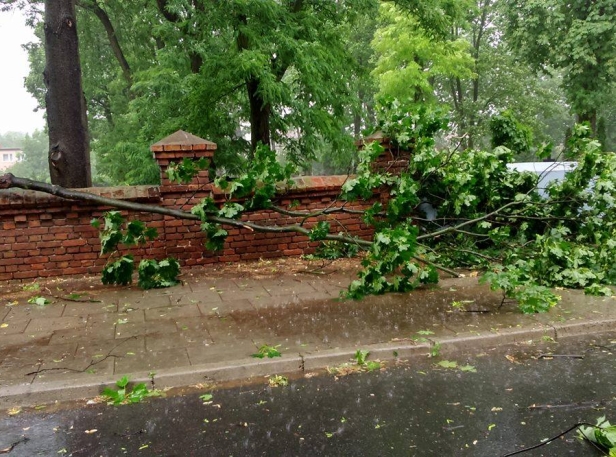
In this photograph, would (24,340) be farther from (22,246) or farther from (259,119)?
(259,119)

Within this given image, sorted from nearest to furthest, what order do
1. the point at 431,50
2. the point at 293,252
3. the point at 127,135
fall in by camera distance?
the point at 293,252 → the point at 127,135 → the point at 431,50

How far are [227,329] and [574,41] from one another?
24.5 metres

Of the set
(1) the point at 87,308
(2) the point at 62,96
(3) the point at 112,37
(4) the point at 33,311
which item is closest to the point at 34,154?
(3) the point at 112,37

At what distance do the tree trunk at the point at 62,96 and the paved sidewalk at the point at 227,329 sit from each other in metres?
2.50

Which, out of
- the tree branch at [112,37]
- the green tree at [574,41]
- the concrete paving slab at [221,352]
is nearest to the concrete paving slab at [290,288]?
the concrete paving slab at [221,352]

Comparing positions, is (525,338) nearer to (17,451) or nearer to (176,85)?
Answer: (17,451)

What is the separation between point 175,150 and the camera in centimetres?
798

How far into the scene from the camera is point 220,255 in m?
8.59

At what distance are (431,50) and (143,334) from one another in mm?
20577

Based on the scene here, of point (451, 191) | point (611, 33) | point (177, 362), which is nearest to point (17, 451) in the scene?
point (177, 362)

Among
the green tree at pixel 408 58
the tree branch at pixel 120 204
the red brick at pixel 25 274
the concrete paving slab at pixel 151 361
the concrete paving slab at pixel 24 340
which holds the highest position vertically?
the green tree at pixel 408 58

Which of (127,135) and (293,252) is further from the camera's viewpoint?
(127,135)

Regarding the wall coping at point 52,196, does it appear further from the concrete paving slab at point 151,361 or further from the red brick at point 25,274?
the concrete paving slab at point 151,361

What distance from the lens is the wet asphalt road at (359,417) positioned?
11.4 feet
